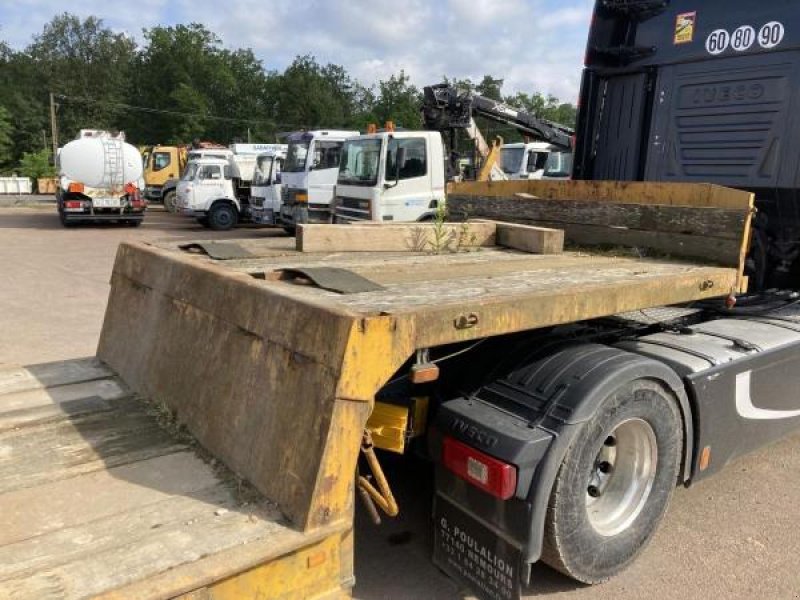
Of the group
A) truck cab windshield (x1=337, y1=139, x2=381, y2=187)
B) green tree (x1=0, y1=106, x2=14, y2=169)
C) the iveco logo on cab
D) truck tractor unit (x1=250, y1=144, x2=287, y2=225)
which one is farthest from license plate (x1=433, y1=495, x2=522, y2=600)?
green tree (x1=0, y1=106, x2=14, y2=169)

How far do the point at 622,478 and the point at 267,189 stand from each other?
1762 centimetres

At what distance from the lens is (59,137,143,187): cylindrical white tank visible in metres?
19.7

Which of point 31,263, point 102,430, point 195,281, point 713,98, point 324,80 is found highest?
point 324,80

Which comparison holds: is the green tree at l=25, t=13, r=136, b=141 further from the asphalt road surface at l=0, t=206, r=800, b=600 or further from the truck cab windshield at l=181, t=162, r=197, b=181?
the asphalt road surface at l=0, t=206, r=800, b=600

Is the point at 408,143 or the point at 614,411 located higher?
the point at 408,143

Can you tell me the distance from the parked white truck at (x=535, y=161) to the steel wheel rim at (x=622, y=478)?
14465mm

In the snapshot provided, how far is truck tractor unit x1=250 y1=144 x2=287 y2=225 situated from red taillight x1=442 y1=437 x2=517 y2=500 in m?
16.4

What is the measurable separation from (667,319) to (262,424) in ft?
8.97

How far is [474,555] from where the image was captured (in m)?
2.70

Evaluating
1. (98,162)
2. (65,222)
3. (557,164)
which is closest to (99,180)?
(98,162)

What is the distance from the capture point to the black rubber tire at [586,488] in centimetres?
266

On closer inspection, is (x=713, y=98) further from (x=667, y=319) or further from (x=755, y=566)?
(x=755, y=566)

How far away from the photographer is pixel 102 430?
2.74 meters

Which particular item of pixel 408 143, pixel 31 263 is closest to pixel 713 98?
pixel 408 143
